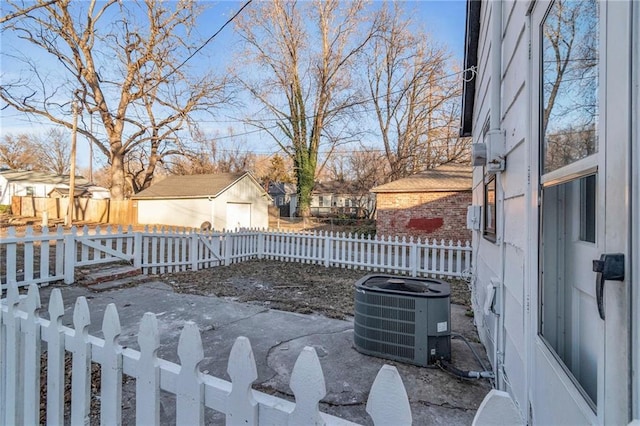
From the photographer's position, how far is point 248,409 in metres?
1.18

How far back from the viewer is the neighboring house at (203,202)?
21141 mm

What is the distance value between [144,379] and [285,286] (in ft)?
18.0

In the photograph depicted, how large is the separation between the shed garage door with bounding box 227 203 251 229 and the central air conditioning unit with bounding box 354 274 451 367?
19.2 m

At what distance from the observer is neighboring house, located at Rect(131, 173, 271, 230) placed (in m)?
21.1

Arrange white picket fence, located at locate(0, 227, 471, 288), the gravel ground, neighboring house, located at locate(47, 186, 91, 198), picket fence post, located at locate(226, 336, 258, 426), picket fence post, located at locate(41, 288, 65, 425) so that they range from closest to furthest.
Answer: picket fence post, located at locate(226, 336, 258, 426) → picket fence post, located at locate(41, 288, 65, 425) → the gravel ground → white picket fence, located at locate(0, 227, 471, 288) → neighboring house, located at locate(47, 186, 91, 198)

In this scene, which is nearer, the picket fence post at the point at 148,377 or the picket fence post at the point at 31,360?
the picket fence post at the point at 148,377

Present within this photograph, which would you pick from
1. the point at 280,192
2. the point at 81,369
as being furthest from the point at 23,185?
the point at 81,369

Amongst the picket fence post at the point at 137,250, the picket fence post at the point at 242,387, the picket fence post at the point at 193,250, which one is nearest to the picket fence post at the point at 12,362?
the picket fence post at the point at 242,387

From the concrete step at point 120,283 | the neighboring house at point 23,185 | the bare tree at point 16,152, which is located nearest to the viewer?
the concrete step at point 120,283

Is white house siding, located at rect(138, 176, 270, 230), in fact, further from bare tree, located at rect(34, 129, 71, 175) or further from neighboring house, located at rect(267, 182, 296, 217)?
bare tree, located at rect(34, 129, 71, 175)

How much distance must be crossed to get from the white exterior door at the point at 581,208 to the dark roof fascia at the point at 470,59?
364cm

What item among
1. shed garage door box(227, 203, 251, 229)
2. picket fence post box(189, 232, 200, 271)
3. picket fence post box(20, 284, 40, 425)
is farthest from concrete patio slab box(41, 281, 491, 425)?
shed garage door box(227, 203, 251, 229)

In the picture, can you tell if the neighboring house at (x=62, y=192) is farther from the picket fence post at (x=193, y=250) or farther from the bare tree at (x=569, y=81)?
the bare tree at (x=569, y=81)

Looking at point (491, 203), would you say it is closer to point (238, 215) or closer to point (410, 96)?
point (238, 215)
